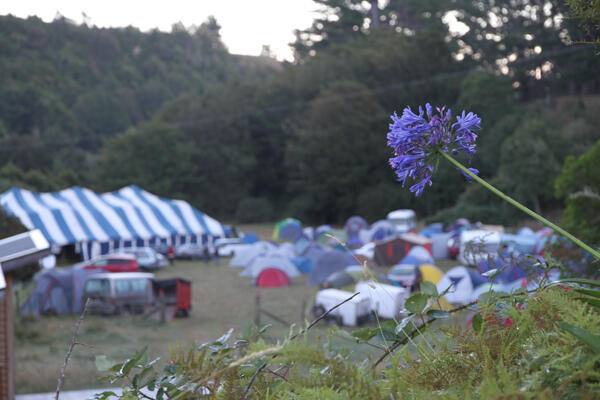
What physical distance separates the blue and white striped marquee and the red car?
393 cm

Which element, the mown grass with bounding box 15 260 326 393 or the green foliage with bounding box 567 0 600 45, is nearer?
the green foliage with bounding box 567 0 600 45

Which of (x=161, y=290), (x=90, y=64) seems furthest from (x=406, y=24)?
(x=161, y=290)

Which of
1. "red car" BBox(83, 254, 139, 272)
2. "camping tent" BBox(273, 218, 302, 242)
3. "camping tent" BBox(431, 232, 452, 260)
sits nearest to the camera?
"red car" BBox(83, 254, 139, 272)

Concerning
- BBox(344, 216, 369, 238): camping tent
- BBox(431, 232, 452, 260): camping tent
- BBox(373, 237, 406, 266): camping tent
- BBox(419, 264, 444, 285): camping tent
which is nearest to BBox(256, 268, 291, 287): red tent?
BBox(419, 264, 444, 285): camping tent

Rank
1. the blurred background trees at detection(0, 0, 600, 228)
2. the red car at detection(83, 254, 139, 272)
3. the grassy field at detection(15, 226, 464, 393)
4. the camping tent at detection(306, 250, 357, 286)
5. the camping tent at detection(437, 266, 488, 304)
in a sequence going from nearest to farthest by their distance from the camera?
the grassy field at detection(15, 226, 464, 393)
the camping tent at detection(437, 266, 488, 304)
the camping tent at detection(306, 250, 357, 286)
the red car at detection(83, 254, 139, 272)
the blurred background trees at detection(0, 0, 600, 228)

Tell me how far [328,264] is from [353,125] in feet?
60.9

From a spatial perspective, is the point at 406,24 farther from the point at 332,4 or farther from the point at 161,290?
the point at 161,290

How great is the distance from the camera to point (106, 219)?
894 inches

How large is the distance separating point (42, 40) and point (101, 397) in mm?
64501

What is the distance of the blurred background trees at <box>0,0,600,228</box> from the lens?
100 ft

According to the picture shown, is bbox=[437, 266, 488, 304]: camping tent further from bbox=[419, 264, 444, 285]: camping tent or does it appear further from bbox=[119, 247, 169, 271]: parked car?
bbox=[119, 247, 169, 271]: parked car

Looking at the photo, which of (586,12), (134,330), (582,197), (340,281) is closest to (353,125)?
(340,281)

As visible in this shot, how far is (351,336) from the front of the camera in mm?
730

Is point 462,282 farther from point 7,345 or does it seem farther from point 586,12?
point 586,12
